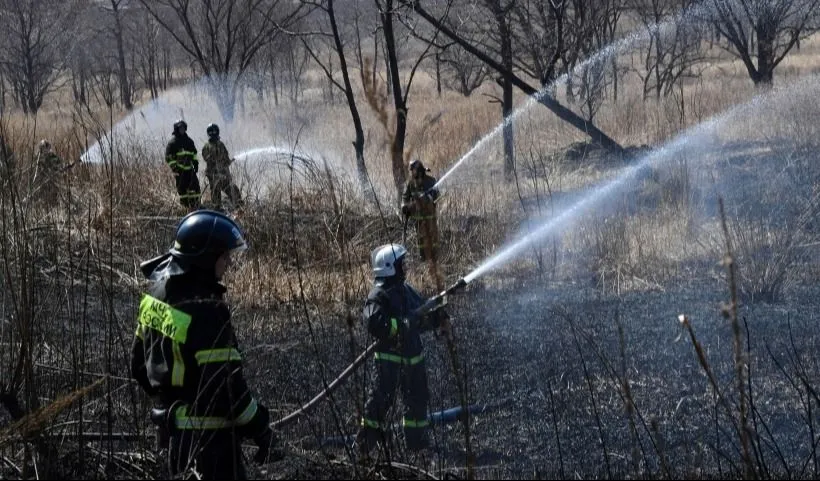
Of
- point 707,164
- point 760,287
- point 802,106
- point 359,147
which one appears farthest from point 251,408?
point 802,106

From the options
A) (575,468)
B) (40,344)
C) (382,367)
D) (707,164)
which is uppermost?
(707,164)

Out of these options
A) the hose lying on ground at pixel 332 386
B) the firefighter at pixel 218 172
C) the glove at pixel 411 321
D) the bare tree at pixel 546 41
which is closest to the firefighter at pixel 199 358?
the hose lying on ground at pixel 332 386

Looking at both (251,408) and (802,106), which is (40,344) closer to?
(251,408)

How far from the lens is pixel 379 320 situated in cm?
609

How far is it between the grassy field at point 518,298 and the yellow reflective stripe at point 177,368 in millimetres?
346

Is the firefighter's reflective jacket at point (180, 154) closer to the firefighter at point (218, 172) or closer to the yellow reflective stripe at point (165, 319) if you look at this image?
the firefighter at point (218, 172)

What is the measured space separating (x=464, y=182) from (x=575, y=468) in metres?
9.11

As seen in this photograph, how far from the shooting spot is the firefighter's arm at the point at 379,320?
603 centimetres

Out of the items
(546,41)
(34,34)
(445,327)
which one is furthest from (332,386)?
(34,34)

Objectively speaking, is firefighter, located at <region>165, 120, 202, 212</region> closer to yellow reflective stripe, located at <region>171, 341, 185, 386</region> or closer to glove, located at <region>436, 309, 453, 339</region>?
yellow reflective stripe, located at <region>171, 341, 185, 386</region>

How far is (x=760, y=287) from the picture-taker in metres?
9.30

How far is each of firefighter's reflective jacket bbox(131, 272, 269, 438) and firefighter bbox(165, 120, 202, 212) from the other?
8529mm

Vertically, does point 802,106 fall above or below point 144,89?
below

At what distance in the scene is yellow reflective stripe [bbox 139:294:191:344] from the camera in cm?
397
